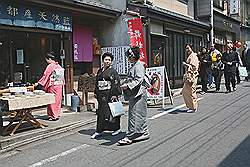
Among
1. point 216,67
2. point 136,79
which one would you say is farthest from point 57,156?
point 216,67

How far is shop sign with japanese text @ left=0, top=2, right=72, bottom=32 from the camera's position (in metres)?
9.70

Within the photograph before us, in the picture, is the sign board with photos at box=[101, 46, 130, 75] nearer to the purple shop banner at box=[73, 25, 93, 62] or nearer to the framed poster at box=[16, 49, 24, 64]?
the purple shop banner at box=[73, 25, 93, 62]

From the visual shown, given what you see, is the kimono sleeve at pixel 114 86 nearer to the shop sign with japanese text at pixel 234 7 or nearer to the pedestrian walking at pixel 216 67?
the pedestrian walking at pixel 216 67

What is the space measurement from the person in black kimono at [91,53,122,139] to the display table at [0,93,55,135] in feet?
4.82

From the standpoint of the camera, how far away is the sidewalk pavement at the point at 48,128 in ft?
23.7

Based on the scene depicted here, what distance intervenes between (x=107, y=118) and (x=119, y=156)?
1552 mm

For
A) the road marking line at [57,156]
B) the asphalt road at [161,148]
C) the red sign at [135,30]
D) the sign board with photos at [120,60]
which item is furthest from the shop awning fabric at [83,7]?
the road marking line at [57,156]

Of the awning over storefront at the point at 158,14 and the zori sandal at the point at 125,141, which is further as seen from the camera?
the awning over storefront at the point at 158,14

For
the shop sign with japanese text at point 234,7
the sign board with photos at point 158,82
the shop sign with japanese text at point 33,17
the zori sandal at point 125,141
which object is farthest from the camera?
the shop sign with japanese text at point 234,7

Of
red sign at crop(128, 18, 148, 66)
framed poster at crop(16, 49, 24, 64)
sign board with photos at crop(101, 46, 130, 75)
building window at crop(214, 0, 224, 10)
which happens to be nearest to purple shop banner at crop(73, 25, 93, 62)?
sign board with photos at crop(101, 46, 130, 75)

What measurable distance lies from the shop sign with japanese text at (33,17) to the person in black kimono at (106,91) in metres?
3.85

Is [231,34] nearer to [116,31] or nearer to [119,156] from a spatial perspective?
[116,31]

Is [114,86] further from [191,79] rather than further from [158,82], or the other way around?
[158,82]

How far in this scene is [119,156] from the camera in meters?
6.37
